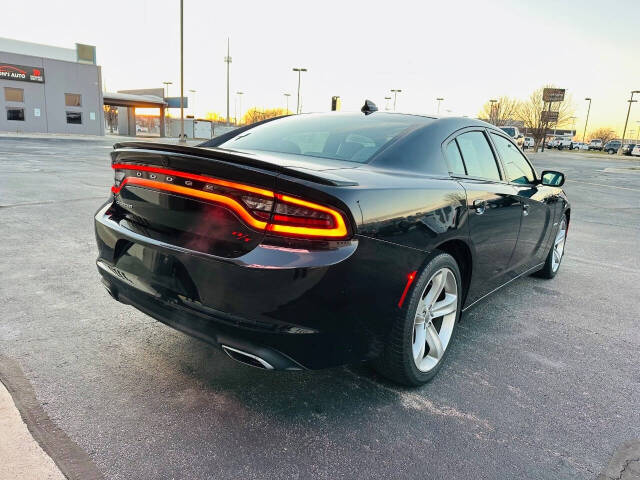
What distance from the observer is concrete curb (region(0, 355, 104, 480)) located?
1859 millimetres

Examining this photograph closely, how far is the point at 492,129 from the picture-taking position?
373 cm

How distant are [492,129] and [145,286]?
286cm

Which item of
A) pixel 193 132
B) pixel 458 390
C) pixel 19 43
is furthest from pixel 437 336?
pixel 193 132

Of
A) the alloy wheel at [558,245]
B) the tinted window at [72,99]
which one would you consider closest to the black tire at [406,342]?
the alloy wheel at [558,245]

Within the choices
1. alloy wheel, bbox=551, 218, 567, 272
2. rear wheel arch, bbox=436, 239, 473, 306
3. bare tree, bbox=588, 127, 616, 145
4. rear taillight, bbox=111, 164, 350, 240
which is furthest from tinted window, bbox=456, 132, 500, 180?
bare tree, bbox=588, 127, 616, 145

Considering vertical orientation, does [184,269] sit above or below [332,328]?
above

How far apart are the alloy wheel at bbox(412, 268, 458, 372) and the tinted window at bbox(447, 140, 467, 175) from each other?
678 millimetres

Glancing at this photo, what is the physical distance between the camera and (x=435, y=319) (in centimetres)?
287

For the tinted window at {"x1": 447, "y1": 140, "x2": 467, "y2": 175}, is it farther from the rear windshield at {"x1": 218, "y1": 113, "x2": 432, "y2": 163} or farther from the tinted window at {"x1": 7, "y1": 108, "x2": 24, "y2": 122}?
the tinted window at {"x1": 7, "y1": 108, "x2": 24, "y2": 122}

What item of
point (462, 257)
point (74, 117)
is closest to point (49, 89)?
point (74, 117)

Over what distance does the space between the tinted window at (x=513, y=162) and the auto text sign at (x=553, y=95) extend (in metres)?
72.7

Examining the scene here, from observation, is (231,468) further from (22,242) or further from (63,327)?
(22,242)

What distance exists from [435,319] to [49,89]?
47.3 m

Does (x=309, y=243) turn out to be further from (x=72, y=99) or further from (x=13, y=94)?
(x=72, y=99)
